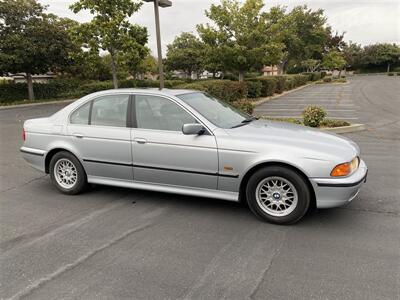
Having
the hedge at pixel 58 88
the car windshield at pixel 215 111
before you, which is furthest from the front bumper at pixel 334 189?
the hedge at pixel 58 88

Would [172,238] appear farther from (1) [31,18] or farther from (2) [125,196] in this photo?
(1) [31,18]

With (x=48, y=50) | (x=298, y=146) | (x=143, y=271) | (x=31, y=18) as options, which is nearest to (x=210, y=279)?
(x=143, y=271)

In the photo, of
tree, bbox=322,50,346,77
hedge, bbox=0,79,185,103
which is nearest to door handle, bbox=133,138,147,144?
hedge, bbox=0,79,185,103

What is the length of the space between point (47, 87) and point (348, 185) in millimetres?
27517

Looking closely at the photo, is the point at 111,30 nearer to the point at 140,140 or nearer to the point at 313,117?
the point at 313,117

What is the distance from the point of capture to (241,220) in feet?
13.3

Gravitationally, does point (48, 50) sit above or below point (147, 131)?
above

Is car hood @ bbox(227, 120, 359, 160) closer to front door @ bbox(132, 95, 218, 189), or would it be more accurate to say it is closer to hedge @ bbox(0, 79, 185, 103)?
front door @ bbox(132, 95, 218, 189)

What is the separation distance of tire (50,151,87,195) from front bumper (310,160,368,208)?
122 inches

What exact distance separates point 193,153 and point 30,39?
70.7 feet

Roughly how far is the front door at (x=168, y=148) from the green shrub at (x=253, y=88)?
16.5 metres

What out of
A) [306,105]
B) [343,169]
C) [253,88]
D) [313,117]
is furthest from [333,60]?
[343,169]

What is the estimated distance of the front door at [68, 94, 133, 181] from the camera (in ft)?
14.9

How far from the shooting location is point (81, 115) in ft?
16.1
